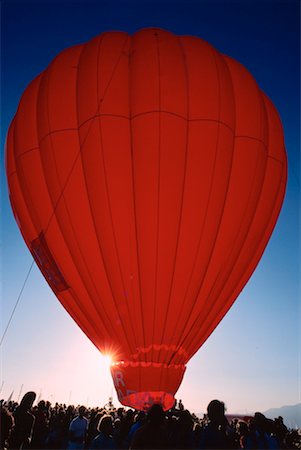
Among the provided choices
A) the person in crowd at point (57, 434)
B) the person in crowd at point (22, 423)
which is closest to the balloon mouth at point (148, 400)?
the person in crowd at point (57, 434)

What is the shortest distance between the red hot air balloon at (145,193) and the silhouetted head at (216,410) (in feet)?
9.61

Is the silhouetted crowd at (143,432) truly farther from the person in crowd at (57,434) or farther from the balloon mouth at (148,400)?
the balloon mouth at (148,400)

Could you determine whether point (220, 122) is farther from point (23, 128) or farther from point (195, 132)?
point (23, 128)

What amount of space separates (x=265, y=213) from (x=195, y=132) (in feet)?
7.83

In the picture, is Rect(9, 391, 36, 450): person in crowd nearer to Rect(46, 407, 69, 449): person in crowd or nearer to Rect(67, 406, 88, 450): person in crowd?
Rect(67, 406, 88, 450): person in crowd

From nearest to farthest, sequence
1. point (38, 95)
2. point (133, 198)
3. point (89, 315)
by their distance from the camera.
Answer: point (133, 198) → point (89, 315) → point (38, 95)

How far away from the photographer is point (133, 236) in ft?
20.9

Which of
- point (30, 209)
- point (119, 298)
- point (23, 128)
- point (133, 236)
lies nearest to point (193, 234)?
point (133, 236)

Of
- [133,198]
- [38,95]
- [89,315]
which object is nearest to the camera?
[133,198]

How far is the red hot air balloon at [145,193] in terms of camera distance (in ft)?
20.5

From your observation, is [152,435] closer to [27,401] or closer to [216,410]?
[216,410]

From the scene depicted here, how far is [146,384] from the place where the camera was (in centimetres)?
580

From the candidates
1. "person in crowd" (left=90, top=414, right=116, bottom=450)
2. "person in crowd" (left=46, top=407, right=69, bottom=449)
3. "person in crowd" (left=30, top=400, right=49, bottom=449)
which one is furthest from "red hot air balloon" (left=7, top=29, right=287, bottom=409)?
"person in crowd" (left=90, top=414, right=116, bottom=450)

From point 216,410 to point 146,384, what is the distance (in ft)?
9.84
